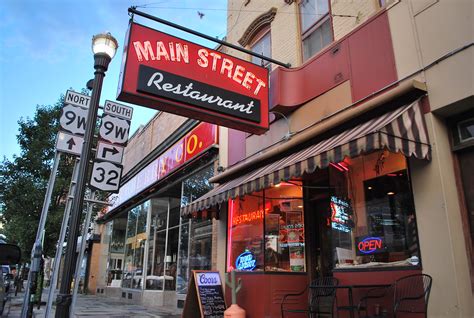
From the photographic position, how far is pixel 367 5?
23.6ft

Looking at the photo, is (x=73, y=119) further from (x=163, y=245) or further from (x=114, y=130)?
(x=163, y=245)

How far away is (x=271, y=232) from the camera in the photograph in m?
8.47

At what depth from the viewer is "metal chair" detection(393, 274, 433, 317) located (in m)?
4.98

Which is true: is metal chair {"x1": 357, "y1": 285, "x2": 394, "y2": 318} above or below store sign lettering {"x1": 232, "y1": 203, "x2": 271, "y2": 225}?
below

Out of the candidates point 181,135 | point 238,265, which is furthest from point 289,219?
point 181,135

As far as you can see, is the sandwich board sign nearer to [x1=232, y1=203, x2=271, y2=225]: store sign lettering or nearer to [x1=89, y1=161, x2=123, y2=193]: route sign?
[x1=89, y1=161, x2=123, y2=193]: route sign

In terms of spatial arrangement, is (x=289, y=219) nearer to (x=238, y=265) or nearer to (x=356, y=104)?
(x=238, y=265)

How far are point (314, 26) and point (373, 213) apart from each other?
4.49 metres

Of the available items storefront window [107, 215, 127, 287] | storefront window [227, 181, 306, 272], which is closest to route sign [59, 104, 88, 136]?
storefront window [227, 181, 306, 272]

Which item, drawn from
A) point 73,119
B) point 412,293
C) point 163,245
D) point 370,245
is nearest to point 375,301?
point 412,293

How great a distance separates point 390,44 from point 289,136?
100.0 inches

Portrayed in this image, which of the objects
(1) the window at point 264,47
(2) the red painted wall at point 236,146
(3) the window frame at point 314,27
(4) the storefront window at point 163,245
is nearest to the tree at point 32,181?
(4) the storefront window at point 163,245

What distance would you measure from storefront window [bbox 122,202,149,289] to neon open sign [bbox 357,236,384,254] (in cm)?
1189

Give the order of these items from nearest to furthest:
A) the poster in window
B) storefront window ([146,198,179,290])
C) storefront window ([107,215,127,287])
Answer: the poster in window
storefront window ([146,198,179,290])
storefront window ([107,215,127,287])
